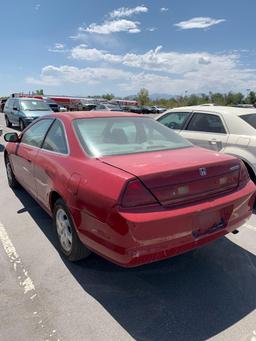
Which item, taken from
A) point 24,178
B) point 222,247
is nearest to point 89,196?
point 222,247

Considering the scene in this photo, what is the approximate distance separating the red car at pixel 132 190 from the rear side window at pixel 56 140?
1 cm

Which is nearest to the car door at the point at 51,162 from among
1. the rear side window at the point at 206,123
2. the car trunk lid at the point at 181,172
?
the car trunk lid at the point at 181,172

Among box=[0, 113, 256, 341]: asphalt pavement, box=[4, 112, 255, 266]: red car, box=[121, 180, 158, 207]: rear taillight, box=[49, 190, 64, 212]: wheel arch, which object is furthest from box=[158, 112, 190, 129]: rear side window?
box=[121, 180, 158, 207]: rear taillight

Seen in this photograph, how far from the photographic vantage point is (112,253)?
262 cm

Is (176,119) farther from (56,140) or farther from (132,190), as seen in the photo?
(132,190)

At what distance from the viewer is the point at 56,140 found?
3855 mm

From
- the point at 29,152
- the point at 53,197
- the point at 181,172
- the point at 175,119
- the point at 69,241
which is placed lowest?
the point at 69,241

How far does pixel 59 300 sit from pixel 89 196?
0.96m

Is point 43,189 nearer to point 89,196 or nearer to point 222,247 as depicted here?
point 89,196

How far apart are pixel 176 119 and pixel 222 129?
1.36 meters

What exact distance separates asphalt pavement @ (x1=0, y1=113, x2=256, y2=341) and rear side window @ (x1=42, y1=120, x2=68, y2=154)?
114 centimetres

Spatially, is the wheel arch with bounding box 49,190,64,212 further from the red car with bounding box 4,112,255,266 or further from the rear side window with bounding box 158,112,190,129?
the rear side window with bounding box 158,112,190,129

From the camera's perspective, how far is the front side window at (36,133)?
4357 millimetres

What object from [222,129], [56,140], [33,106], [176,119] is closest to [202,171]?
[56,140]
